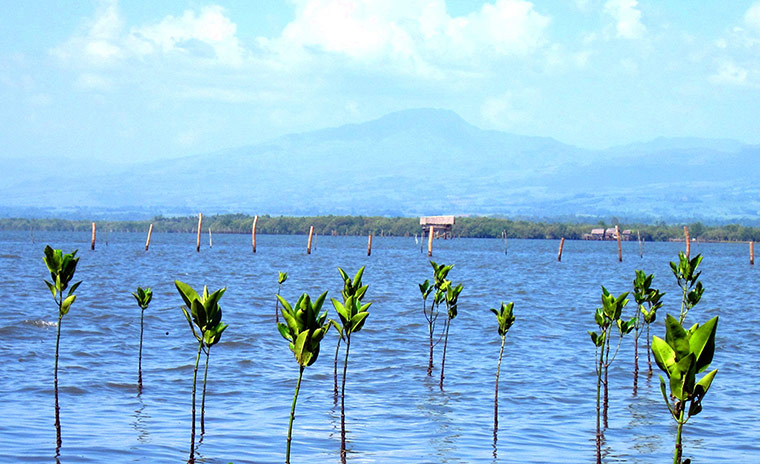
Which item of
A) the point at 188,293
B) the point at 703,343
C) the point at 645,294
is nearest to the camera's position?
the point at 703,343

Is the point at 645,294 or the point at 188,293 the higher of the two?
the point at 188,293

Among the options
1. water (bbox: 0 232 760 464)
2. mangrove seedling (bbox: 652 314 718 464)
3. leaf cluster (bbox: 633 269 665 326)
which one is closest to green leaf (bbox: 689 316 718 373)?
mangrove seedling (bbox: 652 314 718 464)

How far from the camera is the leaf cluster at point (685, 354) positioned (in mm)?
5180

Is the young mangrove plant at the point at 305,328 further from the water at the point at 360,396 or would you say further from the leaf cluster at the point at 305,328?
the water at the point at 360,396

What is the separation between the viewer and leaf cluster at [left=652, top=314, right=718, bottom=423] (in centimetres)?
518

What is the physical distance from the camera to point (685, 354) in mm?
5301

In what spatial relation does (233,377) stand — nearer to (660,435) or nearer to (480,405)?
(480,405)

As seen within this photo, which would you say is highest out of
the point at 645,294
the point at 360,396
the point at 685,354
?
the point at 685,354

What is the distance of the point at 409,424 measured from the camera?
13.0 m

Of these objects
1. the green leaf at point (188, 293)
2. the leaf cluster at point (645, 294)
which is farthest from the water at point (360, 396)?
the green leaf at point (188, 293)

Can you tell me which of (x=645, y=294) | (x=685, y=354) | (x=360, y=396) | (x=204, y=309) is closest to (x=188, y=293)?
(x=204, y=309)

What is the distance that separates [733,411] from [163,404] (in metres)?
8.64

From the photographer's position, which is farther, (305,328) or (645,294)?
(645,294)

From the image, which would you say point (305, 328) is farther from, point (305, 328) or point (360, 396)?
point (360, 396)
